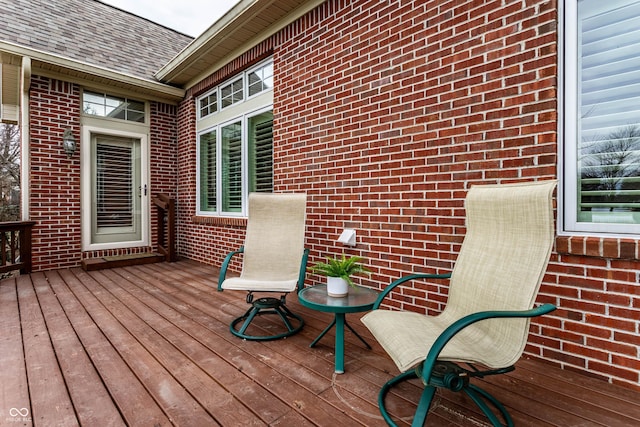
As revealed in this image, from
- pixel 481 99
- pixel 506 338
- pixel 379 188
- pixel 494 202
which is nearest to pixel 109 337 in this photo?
pixel 379 188

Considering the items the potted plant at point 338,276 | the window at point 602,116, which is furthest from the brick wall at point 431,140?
the potted plant at point 338,276

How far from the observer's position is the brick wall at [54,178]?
4605 mm

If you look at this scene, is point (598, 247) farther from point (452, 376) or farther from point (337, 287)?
point (337, 287)

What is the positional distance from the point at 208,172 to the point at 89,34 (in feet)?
9.80

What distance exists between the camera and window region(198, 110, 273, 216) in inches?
167

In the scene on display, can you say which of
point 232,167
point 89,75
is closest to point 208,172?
point 232,167

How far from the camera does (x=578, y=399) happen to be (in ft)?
5.28

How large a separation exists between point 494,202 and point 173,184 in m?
5.57

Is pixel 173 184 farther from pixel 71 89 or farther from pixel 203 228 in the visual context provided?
pixel 71 89

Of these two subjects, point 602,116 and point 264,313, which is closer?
point 602,116

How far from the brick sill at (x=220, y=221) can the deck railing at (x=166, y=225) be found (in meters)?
0.36

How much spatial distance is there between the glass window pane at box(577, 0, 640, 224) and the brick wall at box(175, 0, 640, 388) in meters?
0.19

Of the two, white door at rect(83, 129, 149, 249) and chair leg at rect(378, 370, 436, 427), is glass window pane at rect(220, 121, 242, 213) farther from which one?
chair leg at rect(378, 370, 436, 427)

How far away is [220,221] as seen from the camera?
4.74 meters
